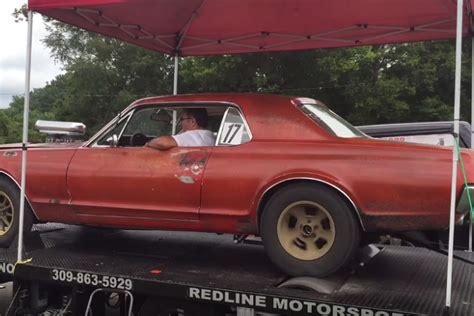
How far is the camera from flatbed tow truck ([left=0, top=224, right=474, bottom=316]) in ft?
10.8

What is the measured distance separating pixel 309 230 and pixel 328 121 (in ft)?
3.07

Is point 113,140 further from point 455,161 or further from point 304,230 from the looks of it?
point 455,161

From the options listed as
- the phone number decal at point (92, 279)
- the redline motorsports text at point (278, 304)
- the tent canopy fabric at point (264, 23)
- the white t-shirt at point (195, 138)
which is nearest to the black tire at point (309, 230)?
the redline motorsports text at point (278, 304)

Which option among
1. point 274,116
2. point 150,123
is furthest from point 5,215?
point 274,116

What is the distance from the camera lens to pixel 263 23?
5988 millimetres

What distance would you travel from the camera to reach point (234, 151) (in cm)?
393

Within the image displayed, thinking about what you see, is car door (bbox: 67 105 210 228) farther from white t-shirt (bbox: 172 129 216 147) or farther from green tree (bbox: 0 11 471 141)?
green tree (bbox: 0 11 471 141)

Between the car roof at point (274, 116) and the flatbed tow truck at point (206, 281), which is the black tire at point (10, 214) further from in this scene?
the car roof at point (274, 116)

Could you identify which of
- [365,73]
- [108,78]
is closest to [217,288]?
[365,73]

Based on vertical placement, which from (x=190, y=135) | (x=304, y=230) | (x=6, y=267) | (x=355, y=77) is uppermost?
(x=355, y=77)

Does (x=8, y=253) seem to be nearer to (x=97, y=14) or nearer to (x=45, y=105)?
(x=97, y=14)

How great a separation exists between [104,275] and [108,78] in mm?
29285

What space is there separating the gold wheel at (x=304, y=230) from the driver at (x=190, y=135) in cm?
93

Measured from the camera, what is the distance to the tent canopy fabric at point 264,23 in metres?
5.12
